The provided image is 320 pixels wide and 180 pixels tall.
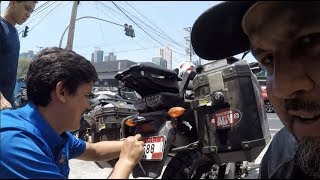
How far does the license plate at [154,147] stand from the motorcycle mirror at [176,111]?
0.18 m

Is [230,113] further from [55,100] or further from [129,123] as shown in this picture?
[55,100]

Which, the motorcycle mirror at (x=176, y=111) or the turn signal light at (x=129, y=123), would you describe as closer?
the motorcycle mirror at (x=176, y=111)

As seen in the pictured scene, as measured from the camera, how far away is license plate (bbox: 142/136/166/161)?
8.57ft

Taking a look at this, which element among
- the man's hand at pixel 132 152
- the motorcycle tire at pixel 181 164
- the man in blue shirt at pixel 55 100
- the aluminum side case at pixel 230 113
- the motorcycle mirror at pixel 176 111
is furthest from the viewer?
the motorcycle mirror at pixel 176 111

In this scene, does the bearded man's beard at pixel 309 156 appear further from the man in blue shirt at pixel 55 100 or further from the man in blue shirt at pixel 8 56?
the man in blue shirt at pixel 8 56

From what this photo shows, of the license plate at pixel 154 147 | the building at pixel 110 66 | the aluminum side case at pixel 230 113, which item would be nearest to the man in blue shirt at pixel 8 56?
the building at pixel 110 66

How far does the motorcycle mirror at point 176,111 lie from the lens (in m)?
2.76

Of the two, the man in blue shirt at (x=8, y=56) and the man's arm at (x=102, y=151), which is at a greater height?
the man in blue shirt at (x=8, y=56)

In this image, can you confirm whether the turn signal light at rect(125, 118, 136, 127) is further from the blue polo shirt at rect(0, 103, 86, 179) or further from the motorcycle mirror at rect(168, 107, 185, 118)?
the blue polo shirt at rect(0, 103, 86, 179)

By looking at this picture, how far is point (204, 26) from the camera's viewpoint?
0.94 meters

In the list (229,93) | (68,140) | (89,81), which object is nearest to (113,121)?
(229,93)

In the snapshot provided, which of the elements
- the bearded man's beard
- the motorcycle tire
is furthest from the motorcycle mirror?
the bearded man's beard

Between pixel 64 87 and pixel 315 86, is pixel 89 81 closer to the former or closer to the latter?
pixel 64 87

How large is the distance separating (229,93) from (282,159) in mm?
1533
